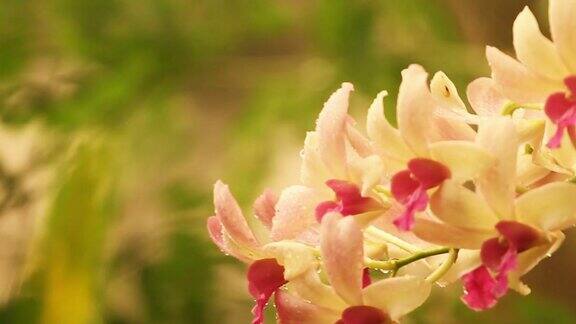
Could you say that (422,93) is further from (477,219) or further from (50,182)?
(50,182)

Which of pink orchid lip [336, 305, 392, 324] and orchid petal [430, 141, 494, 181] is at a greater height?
orchid petal [430, 141, 494, 181]

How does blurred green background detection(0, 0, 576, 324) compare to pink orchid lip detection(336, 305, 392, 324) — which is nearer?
pink orchid lip detection(336, 305, 392, 324)

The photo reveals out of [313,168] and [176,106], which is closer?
[313,168]

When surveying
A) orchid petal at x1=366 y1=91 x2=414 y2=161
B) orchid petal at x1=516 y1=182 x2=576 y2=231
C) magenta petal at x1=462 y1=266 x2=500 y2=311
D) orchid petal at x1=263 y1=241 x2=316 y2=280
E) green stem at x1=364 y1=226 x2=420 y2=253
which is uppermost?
orchid petal at x1=366 y1=91 x2=414 y2=161

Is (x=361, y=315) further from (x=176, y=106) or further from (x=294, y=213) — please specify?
(x=176, y=106)

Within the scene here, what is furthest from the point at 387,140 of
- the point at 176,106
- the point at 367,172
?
the point at 176,106

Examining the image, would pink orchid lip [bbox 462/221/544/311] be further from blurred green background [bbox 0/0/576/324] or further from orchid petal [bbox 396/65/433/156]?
blurred green background [bbox 0/0/576/324]

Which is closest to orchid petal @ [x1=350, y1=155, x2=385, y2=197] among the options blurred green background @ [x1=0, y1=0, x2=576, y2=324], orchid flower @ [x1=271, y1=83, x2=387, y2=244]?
orchid flower @ [x1=271, y1=83, x2=387, y2=244]
